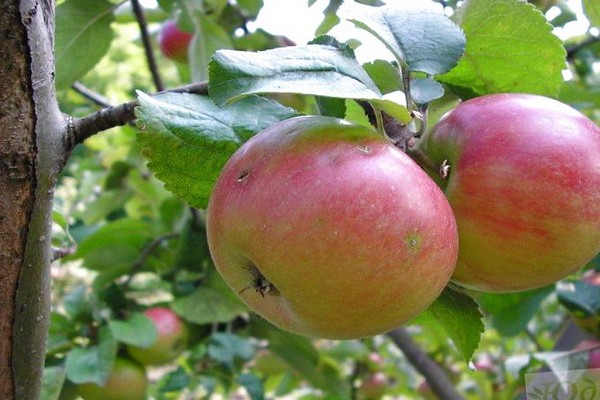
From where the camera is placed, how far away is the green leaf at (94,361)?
46.2 inches

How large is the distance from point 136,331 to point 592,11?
984mm

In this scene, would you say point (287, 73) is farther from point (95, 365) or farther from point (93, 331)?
point (93, 331)

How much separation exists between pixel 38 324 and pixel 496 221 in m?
0.46

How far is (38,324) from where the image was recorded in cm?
68

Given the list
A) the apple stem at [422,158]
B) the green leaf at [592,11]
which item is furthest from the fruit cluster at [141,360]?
the green leaf at [592,11]

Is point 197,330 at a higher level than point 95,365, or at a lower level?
lower

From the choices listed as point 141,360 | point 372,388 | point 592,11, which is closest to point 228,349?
point 141,360

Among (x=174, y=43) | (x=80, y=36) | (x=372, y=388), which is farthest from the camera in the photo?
(x=372, y=388)

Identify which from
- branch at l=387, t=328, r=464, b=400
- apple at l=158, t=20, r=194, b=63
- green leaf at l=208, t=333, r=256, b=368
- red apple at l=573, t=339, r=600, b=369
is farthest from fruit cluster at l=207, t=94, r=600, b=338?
apple at l=158, t=20, r=194, b=63

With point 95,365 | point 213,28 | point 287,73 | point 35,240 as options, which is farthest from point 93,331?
point 287,73

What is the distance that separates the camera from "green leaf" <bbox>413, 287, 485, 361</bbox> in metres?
0.66

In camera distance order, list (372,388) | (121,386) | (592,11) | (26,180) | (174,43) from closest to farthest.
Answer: (26,180), (592,11), (121,386), (174,43), (372,388)

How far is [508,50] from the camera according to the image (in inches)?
28.4

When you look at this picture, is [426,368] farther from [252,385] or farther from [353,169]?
[353,169]
